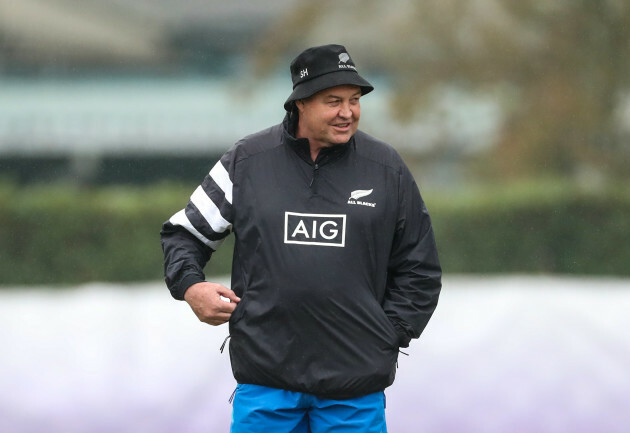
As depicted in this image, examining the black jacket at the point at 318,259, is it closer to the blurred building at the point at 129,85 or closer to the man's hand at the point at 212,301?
the man's hand at the point at 212,301

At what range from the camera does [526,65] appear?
7141 mm

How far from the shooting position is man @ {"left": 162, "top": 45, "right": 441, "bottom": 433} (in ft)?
8.47

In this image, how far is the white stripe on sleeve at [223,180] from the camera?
105 inches

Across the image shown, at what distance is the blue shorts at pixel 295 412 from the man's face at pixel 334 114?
2.07ft

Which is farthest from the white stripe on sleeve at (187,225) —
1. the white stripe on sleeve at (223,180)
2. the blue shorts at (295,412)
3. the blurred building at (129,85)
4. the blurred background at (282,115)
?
the blurred building at (129,85)

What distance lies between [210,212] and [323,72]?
0.45 metres

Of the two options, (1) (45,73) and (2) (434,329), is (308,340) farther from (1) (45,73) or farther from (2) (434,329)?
(1) (45,73)

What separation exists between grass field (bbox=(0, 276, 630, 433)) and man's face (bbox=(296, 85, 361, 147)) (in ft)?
6.74

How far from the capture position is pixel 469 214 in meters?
7.05

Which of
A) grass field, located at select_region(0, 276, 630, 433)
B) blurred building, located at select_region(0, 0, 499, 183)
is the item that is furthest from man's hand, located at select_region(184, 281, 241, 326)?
blurred building, located at select_region(0, 0, 499, 183)

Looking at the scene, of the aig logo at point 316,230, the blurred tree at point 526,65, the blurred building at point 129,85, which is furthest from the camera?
the blurred tree at point 526,65

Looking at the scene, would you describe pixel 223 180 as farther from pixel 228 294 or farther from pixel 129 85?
pixel 129 85

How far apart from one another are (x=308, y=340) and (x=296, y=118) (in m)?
0.58

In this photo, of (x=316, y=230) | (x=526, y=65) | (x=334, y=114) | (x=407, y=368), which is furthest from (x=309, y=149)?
(x=526, y=65)
